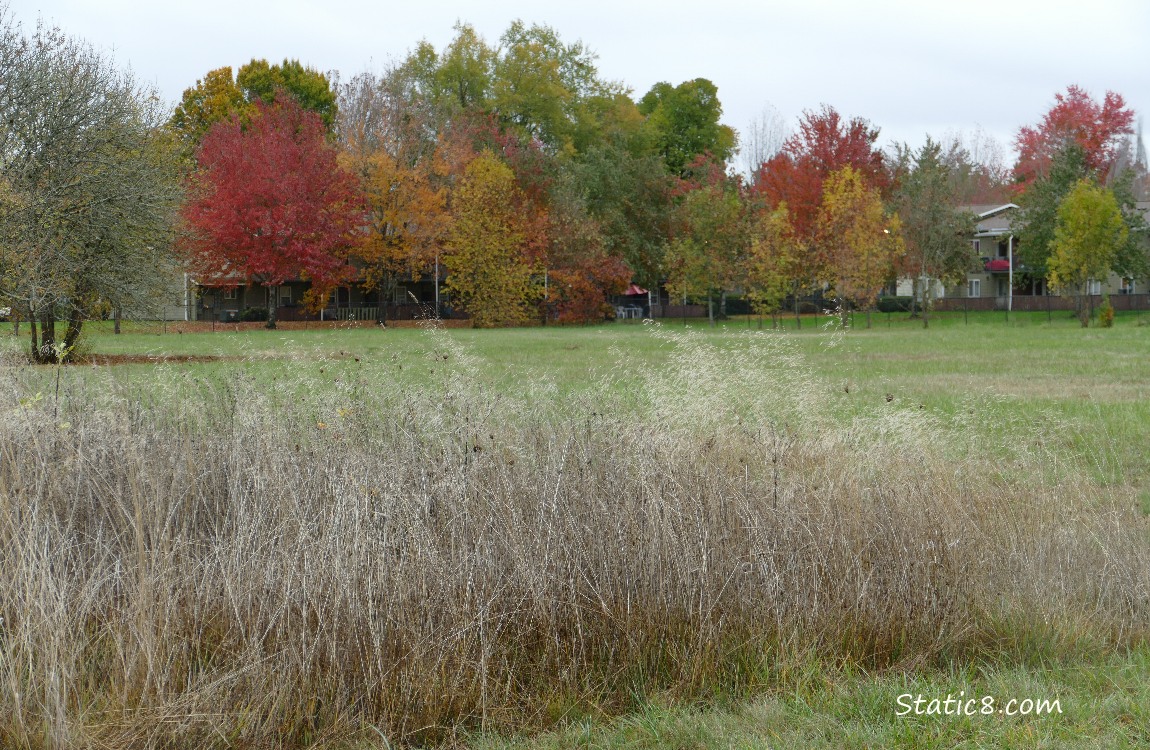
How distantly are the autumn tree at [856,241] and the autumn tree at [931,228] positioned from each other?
53.9 inches

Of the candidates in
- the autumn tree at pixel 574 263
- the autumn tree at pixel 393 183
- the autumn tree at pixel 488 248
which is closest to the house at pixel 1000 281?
the autumn tree at pixel 574 263

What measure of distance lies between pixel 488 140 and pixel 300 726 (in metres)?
57.5

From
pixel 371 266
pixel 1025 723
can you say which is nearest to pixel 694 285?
pixel 371 266

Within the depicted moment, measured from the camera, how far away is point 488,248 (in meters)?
51.2

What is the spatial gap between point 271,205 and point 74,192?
2314cm

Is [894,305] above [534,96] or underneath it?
underneath

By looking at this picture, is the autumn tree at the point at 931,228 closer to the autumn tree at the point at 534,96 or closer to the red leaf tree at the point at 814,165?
the red leaf tree at the point at 814,165

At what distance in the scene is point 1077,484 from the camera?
8.13 m

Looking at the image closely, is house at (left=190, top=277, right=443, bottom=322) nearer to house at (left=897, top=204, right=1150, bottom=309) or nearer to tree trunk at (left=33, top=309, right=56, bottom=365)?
house at (left=897, top=204, right=1150, bottom=309)

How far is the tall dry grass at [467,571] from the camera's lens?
5.04m

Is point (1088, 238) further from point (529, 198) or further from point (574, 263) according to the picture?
point (529, 198)

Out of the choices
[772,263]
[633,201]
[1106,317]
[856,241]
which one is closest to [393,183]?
[633,201]

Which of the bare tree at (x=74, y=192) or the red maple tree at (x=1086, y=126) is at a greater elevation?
the red maple tree at (x=1086, y=126)

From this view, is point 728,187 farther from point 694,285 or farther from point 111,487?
point 111,487
